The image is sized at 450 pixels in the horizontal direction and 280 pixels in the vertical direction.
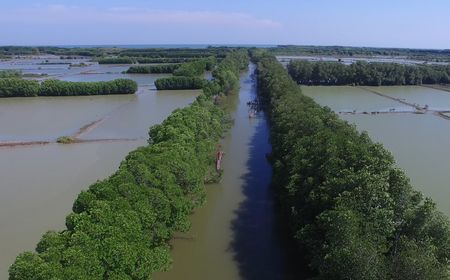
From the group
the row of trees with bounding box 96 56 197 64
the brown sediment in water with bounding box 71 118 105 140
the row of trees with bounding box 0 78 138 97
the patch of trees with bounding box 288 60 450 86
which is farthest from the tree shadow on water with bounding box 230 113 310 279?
the row of trees with bounding box 96 56 197 64

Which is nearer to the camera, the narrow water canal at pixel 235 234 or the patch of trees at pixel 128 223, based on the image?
the patch of trees at pixel 128 223

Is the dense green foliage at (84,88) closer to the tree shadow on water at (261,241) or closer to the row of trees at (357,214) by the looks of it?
the tree shadow on water at (261,241)

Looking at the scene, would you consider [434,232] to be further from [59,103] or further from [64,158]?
[59,103]

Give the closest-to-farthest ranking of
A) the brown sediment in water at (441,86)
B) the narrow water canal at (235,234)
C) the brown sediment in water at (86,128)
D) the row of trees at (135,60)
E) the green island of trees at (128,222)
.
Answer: the green island of trees at (128,222) → the narrow water canal at (235,234) → the brown sediment in water at (86,128) → the brown sediment in water at (441,86) → the row of trees at (135,60)

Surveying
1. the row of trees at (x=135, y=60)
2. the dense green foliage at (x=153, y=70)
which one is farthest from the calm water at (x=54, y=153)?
the row of trees at (x=135, y=60)

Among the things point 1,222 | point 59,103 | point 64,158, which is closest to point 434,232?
point 1,222

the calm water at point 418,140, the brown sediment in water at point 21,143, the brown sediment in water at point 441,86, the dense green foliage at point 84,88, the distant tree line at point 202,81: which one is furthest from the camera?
the brown sediment in water at point 441,86
